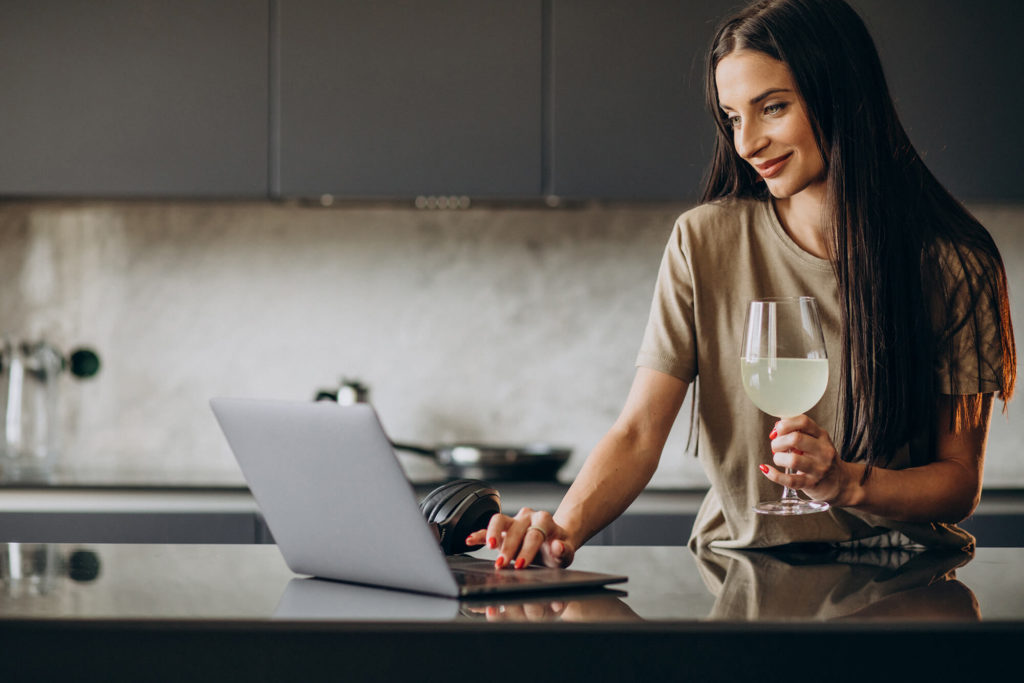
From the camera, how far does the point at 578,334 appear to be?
309 centimetres

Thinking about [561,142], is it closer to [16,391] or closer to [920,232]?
[920,232]

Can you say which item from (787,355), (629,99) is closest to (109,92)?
(629,99)

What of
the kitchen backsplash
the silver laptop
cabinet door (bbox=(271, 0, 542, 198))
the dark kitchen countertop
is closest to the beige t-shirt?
the silver laptop

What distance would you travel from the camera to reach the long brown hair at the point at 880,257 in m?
1.38

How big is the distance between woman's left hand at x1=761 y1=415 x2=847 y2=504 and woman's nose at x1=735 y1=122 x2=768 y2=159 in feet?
1.49

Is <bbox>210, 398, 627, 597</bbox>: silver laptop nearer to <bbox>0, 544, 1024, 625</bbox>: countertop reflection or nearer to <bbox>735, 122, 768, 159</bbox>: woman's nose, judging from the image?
<bbox>0, 544, 1024, 625</bbox>: countertop reflection

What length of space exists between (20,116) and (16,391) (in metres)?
0.73

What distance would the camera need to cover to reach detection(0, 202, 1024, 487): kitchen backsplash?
121 inches

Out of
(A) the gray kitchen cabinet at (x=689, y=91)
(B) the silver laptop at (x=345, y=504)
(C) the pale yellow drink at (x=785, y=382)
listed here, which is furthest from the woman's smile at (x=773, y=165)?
(A) the gray kitchen cabinet at (x=689, y=91)

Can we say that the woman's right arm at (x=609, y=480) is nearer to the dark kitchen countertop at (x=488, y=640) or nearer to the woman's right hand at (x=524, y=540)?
the woman's right hand at (x=524, y=540)

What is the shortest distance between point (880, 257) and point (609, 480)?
0.44m

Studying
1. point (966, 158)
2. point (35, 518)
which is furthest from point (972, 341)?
point (35, 518)

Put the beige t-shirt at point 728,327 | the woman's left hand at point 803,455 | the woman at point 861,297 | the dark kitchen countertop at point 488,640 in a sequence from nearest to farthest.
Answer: the dark kitchen countertop at point 488,640 < the woman's left hand at point 803,455 < the woman at point 861,297 < the beige t-shirt at point 728,327

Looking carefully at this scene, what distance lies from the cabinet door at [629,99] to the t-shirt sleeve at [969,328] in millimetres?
1308
